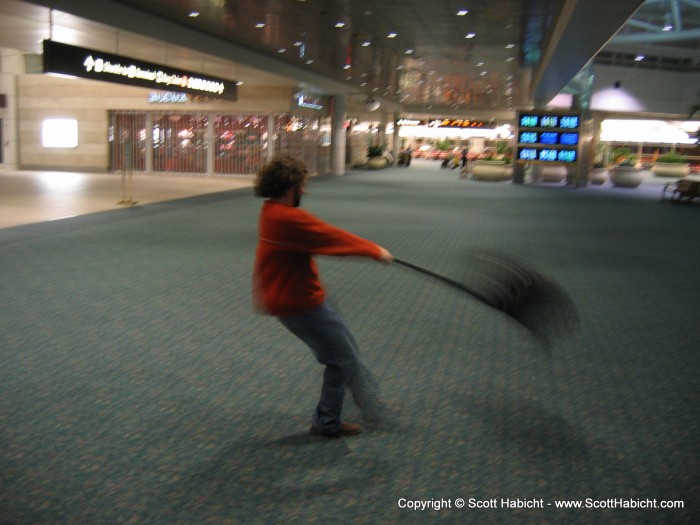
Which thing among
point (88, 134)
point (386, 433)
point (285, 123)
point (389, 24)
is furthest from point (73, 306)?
point (88, 134)

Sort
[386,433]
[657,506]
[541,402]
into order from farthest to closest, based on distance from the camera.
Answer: [541,402] < [386,433] < [657,506]

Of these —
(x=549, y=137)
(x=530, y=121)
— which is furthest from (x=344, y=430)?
(x=530, y=121)

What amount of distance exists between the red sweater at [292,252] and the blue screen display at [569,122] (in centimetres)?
2593

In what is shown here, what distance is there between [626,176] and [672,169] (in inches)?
511

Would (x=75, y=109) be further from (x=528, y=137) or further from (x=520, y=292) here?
(x=520, y=292)

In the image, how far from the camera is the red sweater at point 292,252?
141 inches

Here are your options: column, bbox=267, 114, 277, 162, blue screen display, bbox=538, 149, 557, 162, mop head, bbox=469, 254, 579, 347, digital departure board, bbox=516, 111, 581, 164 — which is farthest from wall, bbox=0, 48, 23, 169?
mop head, bbox=469, 254, 579, 347

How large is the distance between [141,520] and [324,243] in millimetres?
1506

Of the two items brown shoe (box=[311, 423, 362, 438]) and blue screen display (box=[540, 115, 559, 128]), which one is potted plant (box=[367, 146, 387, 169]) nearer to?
blue screen display (box=[540, 115, 559, 128])

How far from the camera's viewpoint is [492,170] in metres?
32.5

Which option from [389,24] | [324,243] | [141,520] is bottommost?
[141,520]

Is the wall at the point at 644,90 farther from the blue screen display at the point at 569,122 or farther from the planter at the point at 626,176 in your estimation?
the blue screen display at the point at 569,122

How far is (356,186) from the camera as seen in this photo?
26.4m

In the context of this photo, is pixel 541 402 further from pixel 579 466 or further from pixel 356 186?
pixel 356 186
